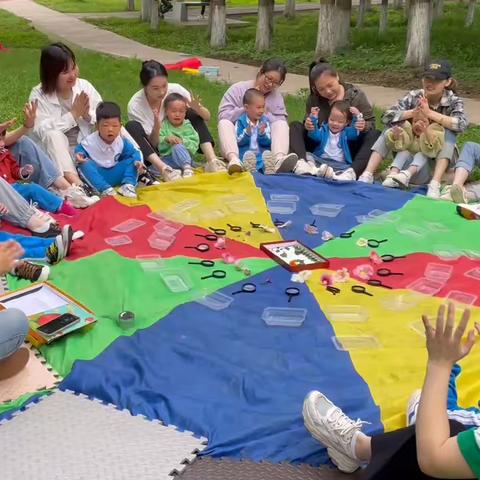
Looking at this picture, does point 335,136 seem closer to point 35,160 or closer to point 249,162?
point 249,162

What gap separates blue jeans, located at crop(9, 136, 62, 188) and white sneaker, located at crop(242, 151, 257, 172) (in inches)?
71.4

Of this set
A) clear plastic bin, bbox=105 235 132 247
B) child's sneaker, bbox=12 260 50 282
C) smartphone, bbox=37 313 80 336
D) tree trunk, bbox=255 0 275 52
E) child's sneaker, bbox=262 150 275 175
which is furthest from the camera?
tree trunk, bbox=255 0 275 52

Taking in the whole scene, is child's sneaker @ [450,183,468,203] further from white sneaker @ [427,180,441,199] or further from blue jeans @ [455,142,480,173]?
blue jeans @ [455,142,480,173]

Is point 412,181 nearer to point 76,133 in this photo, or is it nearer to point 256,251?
point 256,251

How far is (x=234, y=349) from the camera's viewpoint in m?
3.66

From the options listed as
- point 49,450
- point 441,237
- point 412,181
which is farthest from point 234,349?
point 412,181

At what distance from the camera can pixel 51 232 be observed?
4.98 meters

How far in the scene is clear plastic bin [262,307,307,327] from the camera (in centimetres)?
391

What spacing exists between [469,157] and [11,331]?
4423 millimetres

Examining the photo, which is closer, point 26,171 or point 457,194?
point 26,171

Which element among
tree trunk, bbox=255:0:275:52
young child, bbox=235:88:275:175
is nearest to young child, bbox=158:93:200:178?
young child, bbox=235:88:275:175

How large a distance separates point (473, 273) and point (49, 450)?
2909mm

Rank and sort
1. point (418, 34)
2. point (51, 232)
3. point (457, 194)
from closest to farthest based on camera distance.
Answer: point (51, 232)
point (457, 194)
point (418, 34)

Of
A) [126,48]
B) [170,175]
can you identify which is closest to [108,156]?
[170,175]
